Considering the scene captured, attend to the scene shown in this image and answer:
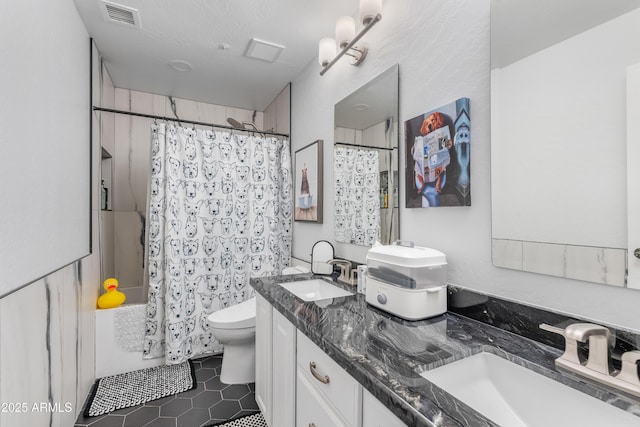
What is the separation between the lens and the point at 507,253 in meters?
1.02

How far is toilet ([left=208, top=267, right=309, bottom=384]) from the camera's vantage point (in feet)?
6.57

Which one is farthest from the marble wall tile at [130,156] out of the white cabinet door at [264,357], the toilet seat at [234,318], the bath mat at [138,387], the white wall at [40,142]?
the white cabinet door at [264,357]

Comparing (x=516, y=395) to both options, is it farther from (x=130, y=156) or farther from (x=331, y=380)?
(x=130, y=156)

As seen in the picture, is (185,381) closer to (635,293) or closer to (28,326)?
(28,326)

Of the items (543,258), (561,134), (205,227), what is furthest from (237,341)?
(561,134)

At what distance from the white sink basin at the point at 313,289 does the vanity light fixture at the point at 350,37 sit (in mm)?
1314

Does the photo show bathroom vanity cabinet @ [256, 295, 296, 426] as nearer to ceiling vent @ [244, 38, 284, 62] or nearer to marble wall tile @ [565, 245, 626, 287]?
marble wall tile @ [565, 245, 626, 287]

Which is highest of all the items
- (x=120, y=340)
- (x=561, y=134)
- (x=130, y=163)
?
(x=130, y=163)

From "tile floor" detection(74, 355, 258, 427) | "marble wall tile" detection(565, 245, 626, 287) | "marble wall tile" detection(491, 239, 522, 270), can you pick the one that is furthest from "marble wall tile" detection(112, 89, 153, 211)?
"marble wall tile" detection(565, 245, 626, 287)

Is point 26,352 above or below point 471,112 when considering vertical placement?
below

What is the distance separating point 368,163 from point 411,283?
837mm

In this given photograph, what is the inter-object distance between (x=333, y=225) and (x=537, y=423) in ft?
4.93

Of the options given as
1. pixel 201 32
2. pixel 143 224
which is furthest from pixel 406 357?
pixel 143 224

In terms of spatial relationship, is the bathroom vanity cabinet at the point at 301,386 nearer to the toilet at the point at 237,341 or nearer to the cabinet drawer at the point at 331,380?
the cabinet drawer at the point at 331,380
